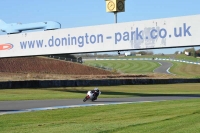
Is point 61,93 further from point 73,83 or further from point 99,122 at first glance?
point 99,122

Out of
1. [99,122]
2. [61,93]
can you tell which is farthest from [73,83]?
[99,122]

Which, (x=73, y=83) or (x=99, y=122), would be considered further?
(x=73, y=83)

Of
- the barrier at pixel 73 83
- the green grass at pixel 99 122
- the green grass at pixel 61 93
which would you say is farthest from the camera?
the barrier at pixel 73 83

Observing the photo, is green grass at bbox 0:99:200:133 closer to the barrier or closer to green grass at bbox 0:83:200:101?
green grass at bbox 0:83:200:101

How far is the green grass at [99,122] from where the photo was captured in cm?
1205

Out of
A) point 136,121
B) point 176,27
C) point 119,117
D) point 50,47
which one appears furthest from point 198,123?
point 50,47

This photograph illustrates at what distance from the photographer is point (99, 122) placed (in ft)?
46.0

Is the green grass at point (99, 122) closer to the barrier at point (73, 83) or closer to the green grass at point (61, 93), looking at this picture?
the green grass at point (61, 93)

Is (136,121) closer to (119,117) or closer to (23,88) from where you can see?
(119,117)

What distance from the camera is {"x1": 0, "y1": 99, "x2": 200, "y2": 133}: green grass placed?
12.1 meters

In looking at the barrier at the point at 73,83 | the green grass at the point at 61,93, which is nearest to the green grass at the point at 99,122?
the green grass at the point at 61,93

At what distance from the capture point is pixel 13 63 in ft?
226

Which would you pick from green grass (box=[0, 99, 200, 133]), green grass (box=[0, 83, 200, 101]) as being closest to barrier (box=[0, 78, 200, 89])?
green grass (box=[0, 83, 200, 101])

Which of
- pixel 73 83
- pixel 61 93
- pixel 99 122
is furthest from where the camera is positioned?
pixel 73 83
